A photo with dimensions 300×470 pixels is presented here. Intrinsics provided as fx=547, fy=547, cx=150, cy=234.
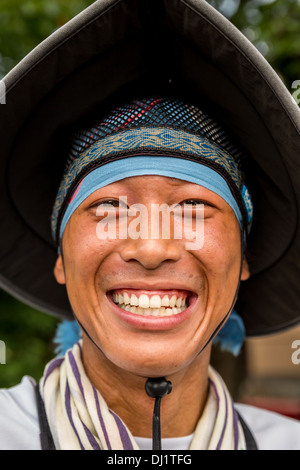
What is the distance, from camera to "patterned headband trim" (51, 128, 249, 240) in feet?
6.04

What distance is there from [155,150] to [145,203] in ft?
0.60

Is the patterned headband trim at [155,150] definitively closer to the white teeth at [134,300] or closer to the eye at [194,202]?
the eye at [194,202]

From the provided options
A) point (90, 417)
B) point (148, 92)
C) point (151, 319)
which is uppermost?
point (148, 92)

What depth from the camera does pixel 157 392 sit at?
183cm

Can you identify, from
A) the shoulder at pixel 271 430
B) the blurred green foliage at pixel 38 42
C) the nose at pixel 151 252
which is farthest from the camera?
the blurred green foliage at pixel 38 42

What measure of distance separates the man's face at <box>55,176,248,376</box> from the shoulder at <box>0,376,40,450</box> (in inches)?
15.4

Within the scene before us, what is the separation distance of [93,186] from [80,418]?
0.81 meters

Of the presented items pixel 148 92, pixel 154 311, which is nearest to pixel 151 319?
pixel 154 311

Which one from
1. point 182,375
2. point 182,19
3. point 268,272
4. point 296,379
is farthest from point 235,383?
point 296,379

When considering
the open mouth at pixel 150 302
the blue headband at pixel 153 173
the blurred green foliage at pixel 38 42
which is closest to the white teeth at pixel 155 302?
the open mouth at pixel 150 302

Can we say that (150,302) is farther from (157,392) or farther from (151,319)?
(157,392)

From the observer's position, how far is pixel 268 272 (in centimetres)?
244

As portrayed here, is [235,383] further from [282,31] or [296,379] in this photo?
[296,379]

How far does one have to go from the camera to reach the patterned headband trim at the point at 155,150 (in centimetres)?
184
